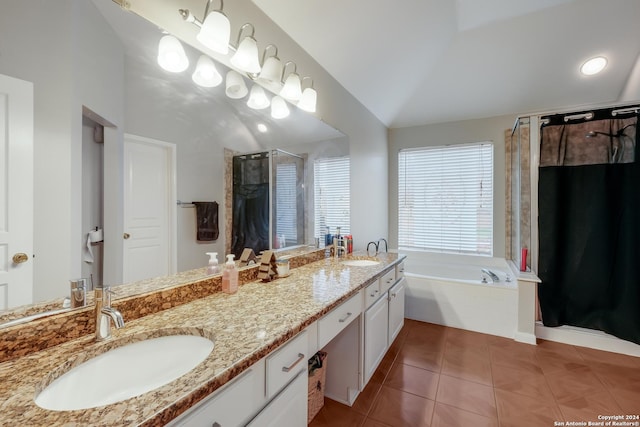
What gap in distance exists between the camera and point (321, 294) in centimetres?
137

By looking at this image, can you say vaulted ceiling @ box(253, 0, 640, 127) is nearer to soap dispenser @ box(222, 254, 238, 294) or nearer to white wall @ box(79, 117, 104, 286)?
white wall @ box(79, 117, 104, 286)

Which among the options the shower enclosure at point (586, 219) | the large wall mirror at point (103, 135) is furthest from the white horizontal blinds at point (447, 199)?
the large wall mirror at point (103, 135)

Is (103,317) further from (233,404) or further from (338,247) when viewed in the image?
(338,247)

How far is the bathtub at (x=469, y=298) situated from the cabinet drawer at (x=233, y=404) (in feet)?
8.31

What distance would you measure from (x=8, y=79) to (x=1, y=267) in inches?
19.8

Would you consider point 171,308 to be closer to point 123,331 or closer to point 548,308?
point 123,331

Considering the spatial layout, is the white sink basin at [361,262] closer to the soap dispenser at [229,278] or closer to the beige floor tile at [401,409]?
the beige floor tile at [401,409]

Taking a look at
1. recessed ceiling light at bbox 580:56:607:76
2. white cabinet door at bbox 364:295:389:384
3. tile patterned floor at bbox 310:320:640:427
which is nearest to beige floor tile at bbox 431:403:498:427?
tile patterned floor at bbox 310:320:640:427

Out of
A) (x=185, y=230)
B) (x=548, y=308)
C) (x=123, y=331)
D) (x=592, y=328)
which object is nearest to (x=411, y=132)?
(x=548, y=308)

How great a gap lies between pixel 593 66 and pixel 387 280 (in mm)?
2872

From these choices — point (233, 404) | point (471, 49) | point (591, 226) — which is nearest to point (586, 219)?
point (591, 226)

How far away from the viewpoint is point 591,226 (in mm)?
2469

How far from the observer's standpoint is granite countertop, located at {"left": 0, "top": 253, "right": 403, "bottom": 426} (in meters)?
0.55

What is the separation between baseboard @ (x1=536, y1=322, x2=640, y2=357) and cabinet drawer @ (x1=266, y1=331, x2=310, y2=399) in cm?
269
